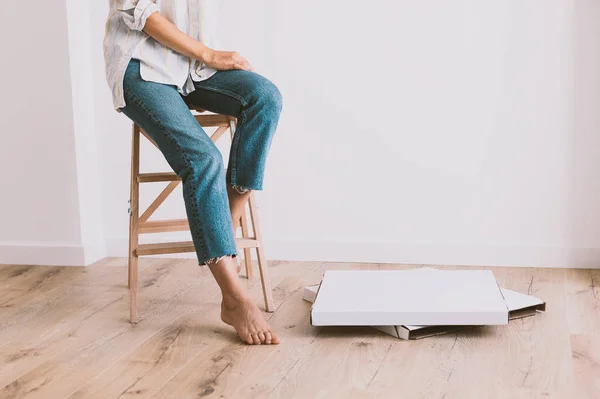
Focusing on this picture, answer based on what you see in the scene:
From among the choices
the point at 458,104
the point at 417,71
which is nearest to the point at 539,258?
the point at 458,104

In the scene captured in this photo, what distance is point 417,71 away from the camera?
257 centimetres

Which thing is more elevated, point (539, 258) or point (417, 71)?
point (417, 71)

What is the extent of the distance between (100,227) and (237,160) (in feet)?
3.54

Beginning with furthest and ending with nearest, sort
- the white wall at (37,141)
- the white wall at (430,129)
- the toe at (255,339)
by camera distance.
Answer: the white wall at (37,141) → the white wall at (430,129) → the toe at (255,339)

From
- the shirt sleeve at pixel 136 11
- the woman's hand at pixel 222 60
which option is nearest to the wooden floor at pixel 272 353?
the woman's hand at pixel 222 60

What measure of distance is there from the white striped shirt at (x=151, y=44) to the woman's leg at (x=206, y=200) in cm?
11

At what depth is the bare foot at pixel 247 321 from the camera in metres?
1.82

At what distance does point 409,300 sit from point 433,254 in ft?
2.43

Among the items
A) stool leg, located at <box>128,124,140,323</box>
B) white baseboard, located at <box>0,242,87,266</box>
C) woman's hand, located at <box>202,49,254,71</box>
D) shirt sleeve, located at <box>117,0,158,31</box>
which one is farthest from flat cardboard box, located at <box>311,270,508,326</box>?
white baseboard, located at <box>0,242,87,266</box>

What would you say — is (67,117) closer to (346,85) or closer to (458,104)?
(346,85)

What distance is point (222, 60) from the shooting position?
6.72 ft

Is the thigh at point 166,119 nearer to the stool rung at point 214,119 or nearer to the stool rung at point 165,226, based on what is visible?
the stool rung at point 214,119

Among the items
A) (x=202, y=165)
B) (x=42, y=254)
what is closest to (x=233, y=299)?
(x=202, y=165)

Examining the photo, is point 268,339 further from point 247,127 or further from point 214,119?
point 214,119
